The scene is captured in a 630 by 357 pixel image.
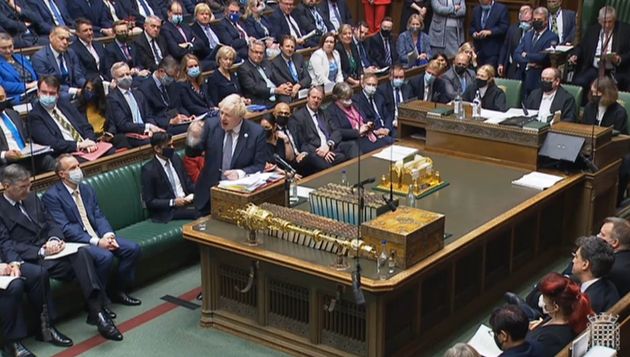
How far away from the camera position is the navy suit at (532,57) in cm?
1072

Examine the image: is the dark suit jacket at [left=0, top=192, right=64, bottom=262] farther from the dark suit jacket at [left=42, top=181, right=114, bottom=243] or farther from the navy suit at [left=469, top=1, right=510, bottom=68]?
the navy suit at [left=469, top=1, right=510, bottom=68]

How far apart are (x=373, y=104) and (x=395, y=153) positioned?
1840 millimetres

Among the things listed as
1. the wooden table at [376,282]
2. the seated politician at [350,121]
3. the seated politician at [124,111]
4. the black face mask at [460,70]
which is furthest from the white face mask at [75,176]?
the black face mask at [460,70]

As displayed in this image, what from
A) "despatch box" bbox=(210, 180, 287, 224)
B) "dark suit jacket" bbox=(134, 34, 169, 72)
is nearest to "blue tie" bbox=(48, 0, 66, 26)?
"dark suit jacket" bbox=(134, 34, 169, 72)

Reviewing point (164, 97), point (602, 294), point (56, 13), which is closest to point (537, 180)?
point (602, 294)

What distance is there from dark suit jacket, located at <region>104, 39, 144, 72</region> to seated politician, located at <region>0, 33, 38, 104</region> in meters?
1.14

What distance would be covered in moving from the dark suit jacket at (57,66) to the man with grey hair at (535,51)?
4.84 meters

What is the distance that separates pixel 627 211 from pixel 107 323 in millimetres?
4570

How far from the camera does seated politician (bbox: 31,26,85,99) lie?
8829mm

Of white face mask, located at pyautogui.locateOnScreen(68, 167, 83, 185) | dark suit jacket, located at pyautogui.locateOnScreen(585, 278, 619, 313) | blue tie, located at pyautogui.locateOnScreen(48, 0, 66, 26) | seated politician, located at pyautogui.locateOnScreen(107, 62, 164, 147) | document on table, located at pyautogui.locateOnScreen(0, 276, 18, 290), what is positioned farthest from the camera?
blue tie, located at pyautogui.locateOnScreen(48, 0, 66, 26)

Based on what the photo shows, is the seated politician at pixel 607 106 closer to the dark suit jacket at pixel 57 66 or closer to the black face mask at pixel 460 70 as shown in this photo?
the black face mask at pixel 460 70

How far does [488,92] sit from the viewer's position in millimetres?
9102

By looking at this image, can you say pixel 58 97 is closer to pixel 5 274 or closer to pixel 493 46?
pixel 5 274

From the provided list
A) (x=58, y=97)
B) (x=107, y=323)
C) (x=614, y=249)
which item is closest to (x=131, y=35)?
(x=58, y=97)
